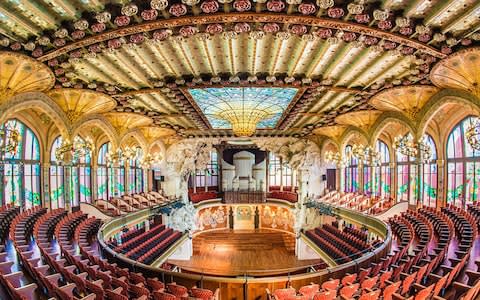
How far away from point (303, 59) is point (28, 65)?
7.84 meters

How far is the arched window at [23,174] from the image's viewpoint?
48.9 feet

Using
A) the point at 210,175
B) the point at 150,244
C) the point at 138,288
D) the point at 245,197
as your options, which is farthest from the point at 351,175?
the point at 138,288

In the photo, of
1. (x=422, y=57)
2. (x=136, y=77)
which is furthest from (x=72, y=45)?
(x=422, y=57)

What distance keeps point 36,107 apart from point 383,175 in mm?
22226

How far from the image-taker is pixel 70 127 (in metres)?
13.9

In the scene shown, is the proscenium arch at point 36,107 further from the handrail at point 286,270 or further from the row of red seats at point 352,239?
the row of red seats at point 352,239

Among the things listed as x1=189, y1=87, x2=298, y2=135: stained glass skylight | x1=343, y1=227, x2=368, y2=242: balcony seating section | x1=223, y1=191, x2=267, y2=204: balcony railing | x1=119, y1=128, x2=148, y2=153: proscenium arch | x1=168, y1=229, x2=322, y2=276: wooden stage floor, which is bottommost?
x1=168, y1=229, x2=322, y2=276: wooden stage floor

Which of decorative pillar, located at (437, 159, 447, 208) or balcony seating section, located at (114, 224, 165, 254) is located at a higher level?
decorative pillar, located at (437, 159, 447, 208)

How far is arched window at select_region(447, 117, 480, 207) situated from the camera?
15625 millimetres

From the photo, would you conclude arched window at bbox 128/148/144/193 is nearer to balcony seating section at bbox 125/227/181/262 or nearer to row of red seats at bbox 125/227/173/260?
balcony seating section at bbox 125/227/181/262

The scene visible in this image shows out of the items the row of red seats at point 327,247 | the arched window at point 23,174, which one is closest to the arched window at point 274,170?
the row of red seats at point 327,247

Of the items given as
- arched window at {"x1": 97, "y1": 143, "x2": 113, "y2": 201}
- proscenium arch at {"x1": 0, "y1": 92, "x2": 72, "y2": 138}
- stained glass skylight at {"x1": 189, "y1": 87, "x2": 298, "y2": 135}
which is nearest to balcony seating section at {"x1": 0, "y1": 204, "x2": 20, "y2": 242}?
proscenium arch at {"x1": 0, "y1": 92, "x2": 72, "y2": 138}

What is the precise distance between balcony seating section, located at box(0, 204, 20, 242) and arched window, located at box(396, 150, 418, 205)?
21.4 meters

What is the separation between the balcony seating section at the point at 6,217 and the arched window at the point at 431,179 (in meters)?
20.7
